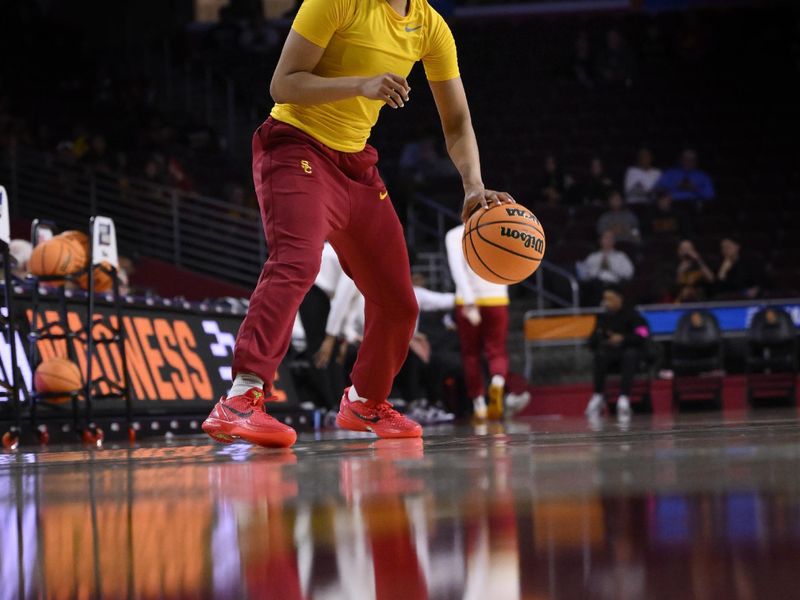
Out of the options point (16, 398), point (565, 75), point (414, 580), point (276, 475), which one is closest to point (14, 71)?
point (565, 75)

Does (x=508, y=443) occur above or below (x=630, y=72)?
below

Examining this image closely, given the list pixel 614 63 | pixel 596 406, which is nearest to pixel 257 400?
pixel 596 406

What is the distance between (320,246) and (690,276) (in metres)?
9.77

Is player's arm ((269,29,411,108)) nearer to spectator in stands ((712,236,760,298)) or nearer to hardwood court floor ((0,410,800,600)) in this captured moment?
hardwood court floor ((0,410,800,600))

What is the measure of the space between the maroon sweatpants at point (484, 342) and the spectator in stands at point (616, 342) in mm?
2477

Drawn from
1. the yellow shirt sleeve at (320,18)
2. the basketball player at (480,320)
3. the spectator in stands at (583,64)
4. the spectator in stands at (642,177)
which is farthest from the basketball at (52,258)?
the spectator in stands at (583,64)

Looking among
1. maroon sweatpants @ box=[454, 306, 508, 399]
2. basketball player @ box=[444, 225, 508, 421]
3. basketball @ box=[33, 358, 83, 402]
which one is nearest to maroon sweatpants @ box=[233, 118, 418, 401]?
basketball @ box=[33, 358, 83, 402]

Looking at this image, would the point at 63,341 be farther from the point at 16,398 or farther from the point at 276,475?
the point at 276,475

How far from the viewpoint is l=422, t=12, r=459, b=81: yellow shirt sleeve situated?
3889mm

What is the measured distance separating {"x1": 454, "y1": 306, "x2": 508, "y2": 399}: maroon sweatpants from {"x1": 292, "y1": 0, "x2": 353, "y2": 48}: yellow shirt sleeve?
5.74 metres

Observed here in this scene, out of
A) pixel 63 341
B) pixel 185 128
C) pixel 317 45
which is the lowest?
pixel 63 341

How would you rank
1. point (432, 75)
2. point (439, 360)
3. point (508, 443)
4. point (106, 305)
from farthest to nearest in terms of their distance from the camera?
point (439, 360)
point (106, 305)
point (432, 75)
point (508, 443)

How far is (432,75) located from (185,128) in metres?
12.9

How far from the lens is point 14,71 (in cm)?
1673
